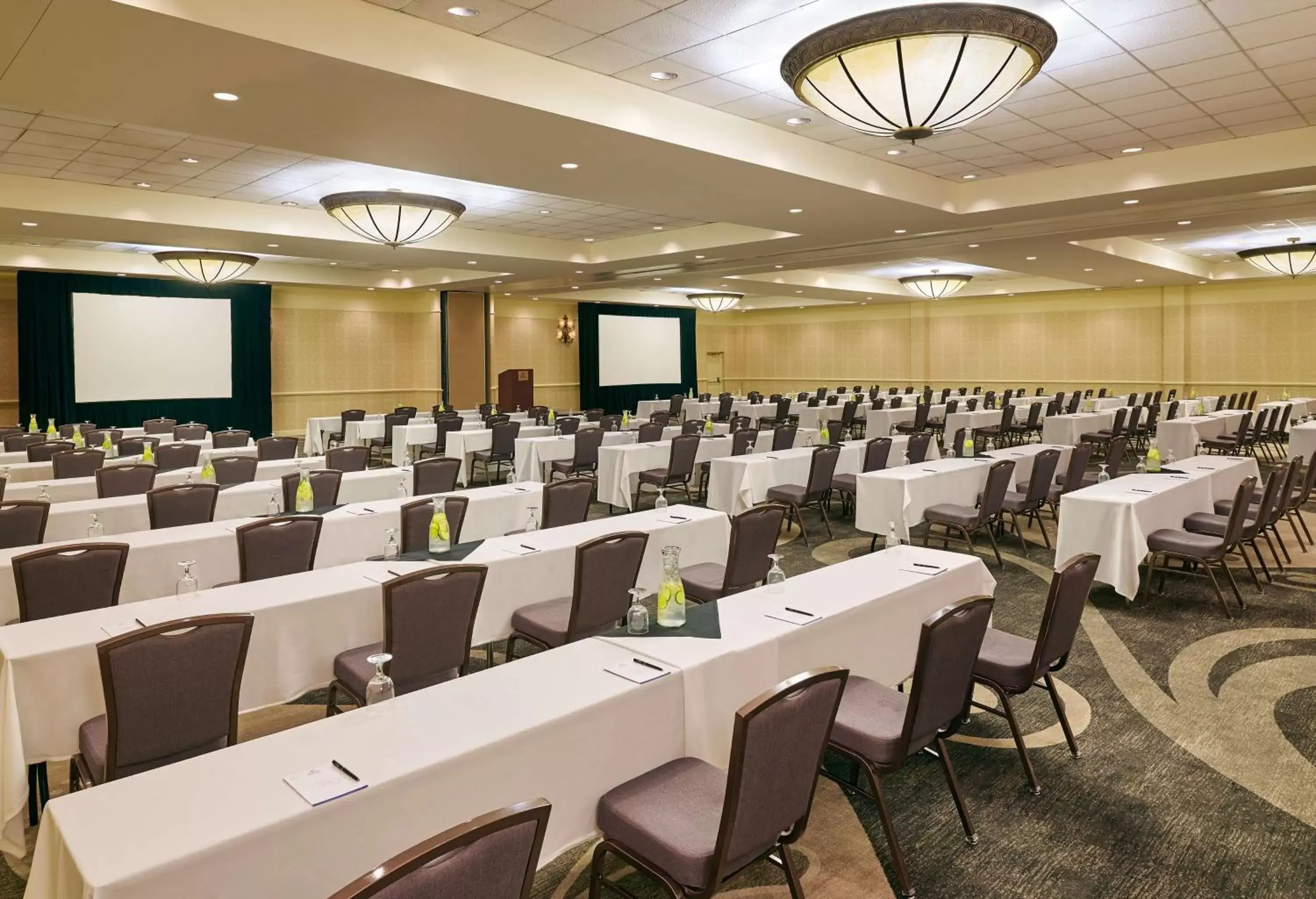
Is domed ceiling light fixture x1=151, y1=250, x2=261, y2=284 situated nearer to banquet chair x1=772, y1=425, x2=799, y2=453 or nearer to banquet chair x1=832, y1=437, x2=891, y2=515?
banquet chair x1=772, y1=425, x2=799, y2=453

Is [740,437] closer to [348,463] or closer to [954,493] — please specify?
[954,493]

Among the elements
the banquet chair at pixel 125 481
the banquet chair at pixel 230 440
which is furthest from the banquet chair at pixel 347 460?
the banquet chair at pixel 230 440

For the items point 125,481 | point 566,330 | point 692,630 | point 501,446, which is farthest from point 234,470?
point 566,330

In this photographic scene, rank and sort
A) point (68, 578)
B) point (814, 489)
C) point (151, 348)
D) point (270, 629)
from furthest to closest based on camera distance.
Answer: point (151, 348) < point (814, 489) < point (68, 578) < point (270, 629)

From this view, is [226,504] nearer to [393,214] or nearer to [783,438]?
[393,214]

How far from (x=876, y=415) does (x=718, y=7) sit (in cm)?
1228

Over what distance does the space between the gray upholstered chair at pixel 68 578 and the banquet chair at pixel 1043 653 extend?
424cm

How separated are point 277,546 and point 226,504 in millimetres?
2796

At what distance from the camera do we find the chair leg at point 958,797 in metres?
3.36

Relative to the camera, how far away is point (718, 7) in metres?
5.38

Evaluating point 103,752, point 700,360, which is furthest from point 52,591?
point 700,360

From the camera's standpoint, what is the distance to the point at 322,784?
222 cm

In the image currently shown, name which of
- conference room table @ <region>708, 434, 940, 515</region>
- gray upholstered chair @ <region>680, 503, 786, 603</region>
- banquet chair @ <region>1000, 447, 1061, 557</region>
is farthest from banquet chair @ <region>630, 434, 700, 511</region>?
gray upholstered chair @ <region>680, 503, 786, 603</region>

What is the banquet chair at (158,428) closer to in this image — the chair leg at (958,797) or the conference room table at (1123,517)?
the conference room table at (1123,517)
